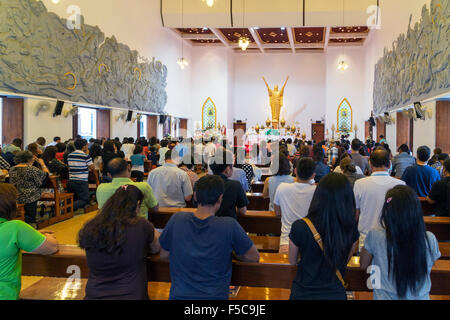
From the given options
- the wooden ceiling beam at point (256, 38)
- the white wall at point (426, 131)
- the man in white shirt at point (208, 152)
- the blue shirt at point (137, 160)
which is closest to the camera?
the man in white shirt at point (208, 152)

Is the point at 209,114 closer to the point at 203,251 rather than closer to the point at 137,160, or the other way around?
the point at 137,160

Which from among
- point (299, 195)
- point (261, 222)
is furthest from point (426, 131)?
point (299, 195)

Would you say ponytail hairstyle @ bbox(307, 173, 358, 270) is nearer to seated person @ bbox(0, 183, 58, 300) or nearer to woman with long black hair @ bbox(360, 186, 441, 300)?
woman with long black hair @ bbox(360, 186, 441, 300)

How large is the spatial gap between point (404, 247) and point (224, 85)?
2152 cm

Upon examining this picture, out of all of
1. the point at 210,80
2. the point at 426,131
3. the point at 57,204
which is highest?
the point at 210,80

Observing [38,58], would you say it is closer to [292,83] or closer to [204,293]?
[204,293]

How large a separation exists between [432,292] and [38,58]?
405 inches

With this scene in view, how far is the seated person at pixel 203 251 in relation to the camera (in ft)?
7.09

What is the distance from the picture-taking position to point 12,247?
2.17 m

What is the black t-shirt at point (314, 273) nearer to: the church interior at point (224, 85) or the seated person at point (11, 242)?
the church interior at point (224, 85)

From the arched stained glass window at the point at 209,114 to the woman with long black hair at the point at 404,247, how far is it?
21.2 m

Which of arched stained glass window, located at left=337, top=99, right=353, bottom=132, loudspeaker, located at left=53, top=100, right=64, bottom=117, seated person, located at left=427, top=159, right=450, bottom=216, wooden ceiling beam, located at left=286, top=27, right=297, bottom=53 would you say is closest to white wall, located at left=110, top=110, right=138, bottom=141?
loudspeaker, located at left=53, top=100, right=64, bottom=117

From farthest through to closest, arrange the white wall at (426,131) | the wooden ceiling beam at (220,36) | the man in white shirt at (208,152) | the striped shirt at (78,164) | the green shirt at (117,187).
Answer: the wooden ceiling beam at (220,36) → the white wall at (426,131) → the man in white shirt at (208,152) → the striped shirt at (78,164) → the green shirt at (117,187)

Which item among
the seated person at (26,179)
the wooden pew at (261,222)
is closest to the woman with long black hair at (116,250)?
the wooden pew at (261,222)
